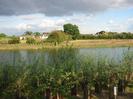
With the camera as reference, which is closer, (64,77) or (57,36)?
(64,77)

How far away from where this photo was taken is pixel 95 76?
14570 mm

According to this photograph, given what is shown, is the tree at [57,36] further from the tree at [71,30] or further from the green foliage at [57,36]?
the tree at [71,30]

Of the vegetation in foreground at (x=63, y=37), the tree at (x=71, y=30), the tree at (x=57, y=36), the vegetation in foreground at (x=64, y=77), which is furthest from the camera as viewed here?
the tree at (x=71, y=30)

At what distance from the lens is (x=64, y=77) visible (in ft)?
44.3

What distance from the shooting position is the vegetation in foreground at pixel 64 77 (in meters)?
13.2

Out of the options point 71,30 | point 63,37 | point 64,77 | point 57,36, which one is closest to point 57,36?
point 57,36

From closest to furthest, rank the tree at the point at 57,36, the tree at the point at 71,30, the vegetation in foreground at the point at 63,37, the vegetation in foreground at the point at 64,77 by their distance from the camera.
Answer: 1. the vegetation in foreground at the point at 64,77
2. the tree at the point at 57,36
3. the vegetation in foreground at the point at 63,37
4. the tree at the point at 71,30

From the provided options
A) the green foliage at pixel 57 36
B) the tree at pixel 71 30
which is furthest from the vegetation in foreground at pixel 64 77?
the tree at pixel 71 30

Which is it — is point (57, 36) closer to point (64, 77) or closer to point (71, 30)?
point (71, 30)

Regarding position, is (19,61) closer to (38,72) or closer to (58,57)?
(38,72)

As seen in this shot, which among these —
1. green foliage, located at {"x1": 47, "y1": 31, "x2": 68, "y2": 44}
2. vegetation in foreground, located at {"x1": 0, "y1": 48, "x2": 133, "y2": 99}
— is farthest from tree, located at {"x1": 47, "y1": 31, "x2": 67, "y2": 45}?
vegetation in foreground, located at {"x1": 0, "y1": 48, "x2": 133, "y2": 99}

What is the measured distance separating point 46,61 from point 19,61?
4.95 feet

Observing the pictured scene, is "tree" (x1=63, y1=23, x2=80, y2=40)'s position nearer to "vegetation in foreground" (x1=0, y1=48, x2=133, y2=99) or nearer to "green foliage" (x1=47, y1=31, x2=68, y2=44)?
"green foliage" (x1=47, y1=31, x2=68, y2=44)

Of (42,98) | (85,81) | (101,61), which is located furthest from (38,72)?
(101,61)
